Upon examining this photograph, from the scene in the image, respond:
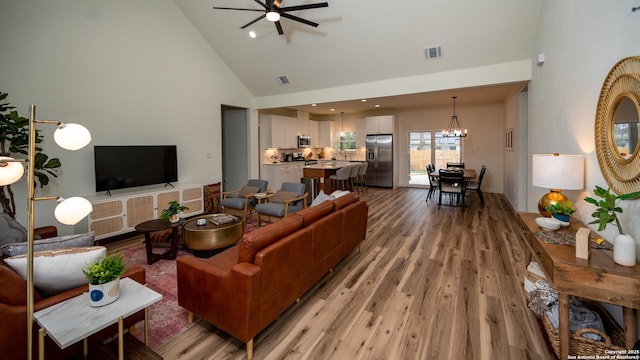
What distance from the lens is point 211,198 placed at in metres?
6.37

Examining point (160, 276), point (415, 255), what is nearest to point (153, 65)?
point (160, 276)

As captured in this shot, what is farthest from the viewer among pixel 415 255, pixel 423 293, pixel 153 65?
pixel 153 65

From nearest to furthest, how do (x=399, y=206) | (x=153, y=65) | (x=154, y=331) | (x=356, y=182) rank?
(x=154, y=331)
(x=153, y=65)
(x=399, y=206)
(x=356, y=182)

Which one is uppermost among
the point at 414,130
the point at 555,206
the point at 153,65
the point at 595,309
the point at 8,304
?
the point at 153,65

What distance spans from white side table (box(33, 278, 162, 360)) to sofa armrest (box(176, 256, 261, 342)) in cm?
42

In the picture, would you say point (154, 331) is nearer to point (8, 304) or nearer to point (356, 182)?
point (8, 304)

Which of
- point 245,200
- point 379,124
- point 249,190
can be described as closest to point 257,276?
point 245,200

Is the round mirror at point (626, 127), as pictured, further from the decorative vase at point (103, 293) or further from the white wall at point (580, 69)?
the decorative vase at point (103, 293)

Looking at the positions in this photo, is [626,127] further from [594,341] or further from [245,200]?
[245,200]

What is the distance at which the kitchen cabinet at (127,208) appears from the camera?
4312mm

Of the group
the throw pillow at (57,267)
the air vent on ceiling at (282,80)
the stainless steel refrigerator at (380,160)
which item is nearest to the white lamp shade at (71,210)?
the throw pillow at (57,267)

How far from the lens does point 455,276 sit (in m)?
3.25

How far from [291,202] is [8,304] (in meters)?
3.56

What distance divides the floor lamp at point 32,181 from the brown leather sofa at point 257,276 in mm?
974
